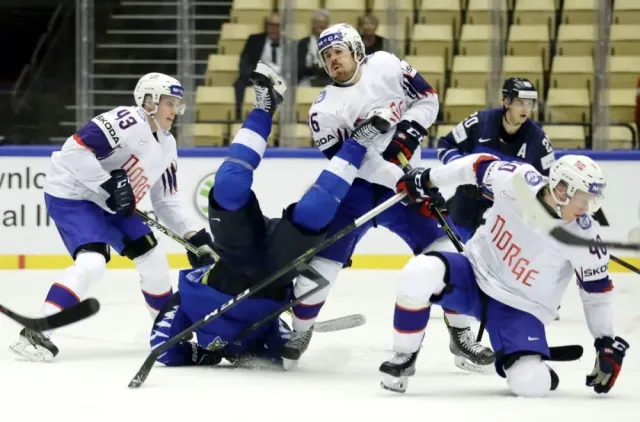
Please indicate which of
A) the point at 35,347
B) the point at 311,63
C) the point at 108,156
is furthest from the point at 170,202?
the point at 311,63

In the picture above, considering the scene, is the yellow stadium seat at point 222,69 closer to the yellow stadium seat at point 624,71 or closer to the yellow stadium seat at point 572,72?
the yellow stadium seat at point 572,72

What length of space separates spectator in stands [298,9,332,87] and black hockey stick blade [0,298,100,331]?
12.0 feet

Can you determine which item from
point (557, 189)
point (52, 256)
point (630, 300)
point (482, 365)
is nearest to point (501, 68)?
point (630, 300)

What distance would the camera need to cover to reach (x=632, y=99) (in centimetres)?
777

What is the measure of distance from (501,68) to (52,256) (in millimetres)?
2985

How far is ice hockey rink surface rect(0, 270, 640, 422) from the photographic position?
3.44 meters

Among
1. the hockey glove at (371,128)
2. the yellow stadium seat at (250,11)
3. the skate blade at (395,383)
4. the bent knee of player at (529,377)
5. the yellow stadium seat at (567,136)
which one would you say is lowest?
the skate blade at (395,383)

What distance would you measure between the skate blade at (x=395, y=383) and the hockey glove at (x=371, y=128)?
0.83m

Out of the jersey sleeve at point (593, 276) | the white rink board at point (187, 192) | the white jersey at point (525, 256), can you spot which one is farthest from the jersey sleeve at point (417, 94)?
the white rink board at point (187, 192)

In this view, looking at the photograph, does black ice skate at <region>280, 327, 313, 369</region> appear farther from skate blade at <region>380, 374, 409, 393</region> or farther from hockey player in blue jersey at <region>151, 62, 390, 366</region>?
skate blade at <region>380, 374, 409, 393</region>

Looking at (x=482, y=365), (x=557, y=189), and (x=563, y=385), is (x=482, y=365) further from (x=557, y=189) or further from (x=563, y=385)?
A: (x=557, y=189)

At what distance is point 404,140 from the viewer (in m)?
Result: 4.56

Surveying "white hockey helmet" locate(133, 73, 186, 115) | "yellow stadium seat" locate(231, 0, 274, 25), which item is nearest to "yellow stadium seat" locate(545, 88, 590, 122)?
"yellow stadium seat" locate(231, 0, 274, 25)

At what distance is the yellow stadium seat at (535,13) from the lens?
8.15 meters
